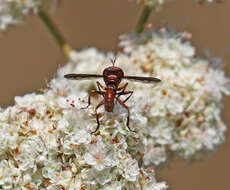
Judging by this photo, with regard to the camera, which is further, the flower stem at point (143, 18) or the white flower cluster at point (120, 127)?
the flower stem at point (143, 18)

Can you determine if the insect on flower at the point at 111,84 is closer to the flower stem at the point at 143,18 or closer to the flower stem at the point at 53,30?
the flower stem at the point at 143,18

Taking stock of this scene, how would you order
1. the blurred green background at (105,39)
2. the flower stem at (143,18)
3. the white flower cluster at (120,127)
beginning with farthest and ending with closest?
the blurred green background at (105,39) → the flower stem at (143,18) → the white flower cluster at (120,127)

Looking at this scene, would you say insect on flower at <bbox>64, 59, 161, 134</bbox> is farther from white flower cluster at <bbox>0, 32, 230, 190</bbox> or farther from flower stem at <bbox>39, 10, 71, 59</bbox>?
flower stem at <bbox>39, 10, 71, 59</bbox>

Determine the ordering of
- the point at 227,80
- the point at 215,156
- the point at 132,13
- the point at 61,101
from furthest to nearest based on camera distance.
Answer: the point at 132,13
the point at 215,156
the point at 227,80
the point at 61,101

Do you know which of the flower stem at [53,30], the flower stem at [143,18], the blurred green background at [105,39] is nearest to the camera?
the flower stem at [143,18]

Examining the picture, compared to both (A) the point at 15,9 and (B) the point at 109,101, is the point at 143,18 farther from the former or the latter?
(B) the point at 109,101

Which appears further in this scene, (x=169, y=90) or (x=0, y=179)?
(x=169, y=90)

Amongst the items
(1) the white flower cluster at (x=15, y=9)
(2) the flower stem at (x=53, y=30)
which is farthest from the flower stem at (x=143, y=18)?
(1) the white flower cluster at (x=15, y=9)

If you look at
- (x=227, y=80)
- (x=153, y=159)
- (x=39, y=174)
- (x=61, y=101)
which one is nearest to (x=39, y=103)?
(x=61, y=101)

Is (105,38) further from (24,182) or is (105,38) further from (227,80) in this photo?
(24,182)
